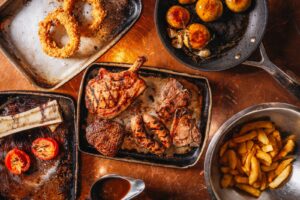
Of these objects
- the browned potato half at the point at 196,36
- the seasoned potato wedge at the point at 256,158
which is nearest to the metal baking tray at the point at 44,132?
the browned potato half at the point at 196,36

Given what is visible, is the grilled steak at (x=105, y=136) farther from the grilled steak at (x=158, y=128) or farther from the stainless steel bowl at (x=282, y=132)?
the stainless steel bowl at (x=282, y=132)

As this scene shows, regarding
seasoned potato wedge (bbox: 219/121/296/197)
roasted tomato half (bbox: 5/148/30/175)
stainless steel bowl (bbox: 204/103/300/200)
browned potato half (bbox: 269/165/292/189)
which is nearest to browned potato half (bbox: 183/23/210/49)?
stainless steel bowl (bbox: 204/103/300/200)

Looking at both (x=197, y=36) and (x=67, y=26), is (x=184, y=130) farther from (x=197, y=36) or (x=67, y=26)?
(x=67, y=26)

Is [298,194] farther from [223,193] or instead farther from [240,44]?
[240,44]

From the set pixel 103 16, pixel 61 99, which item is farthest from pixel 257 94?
pixel 61 99

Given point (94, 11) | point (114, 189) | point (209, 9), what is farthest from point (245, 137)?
point (94, 11)
